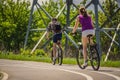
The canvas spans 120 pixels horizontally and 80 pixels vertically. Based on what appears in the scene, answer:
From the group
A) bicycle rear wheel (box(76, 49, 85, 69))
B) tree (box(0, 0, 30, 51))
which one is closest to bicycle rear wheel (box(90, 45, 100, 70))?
bicycle rear wheel (box(76, 49, 85, 69))

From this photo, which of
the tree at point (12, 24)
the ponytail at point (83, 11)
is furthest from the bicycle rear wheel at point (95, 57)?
the tree at point (12, 24)

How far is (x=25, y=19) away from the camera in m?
56.3

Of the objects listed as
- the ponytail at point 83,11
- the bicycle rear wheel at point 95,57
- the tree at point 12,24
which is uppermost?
the tree at point 12,24

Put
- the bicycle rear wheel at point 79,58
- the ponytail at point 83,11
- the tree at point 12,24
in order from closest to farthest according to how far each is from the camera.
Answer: the ponytail at point 83,11 < the bicycle rear wheel at point 79,58 < the tree at point 12,24

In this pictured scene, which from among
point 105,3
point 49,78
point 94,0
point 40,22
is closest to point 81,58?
point 49,78

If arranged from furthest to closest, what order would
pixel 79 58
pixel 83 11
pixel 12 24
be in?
pixel 12 24 → pixel 79 58 → pixel 83 11

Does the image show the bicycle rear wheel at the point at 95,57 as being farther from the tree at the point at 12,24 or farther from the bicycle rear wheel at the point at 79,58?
the tree at the point at 12,24

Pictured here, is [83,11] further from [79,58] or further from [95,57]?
[79,58]

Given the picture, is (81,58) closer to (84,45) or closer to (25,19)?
(84,45)

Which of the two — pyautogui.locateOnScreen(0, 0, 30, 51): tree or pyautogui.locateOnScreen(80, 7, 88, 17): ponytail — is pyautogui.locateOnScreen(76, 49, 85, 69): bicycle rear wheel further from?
pyautogui.locateOnScreen(0, 0, 30, 51): tree

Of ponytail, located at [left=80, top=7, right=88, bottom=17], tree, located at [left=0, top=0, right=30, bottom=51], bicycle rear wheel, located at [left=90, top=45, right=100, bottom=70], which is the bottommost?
bicycle rear wheel, located at [left=90, top=45, right=100, bottom=70]

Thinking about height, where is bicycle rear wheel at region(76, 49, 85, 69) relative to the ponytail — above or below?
below

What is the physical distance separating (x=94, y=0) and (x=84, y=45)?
13.6m

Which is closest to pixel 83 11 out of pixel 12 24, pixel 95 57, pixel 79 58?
pixel 95 57
